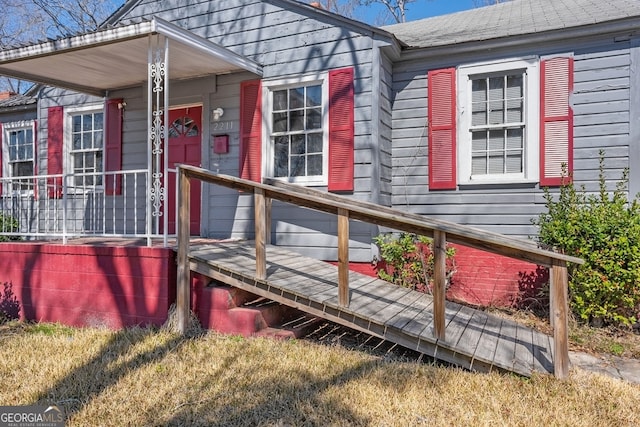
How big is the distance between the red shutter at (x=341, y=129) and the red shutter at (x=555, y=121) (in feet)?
7.68

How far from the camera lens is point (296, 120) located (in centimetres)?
633

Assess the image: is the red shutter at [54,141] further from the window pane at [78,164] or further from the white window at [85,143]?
the window pane at [78,164]

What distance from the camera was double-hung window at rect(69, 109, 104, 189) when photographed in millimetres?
7691

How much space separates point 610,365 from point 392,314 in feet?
6.02

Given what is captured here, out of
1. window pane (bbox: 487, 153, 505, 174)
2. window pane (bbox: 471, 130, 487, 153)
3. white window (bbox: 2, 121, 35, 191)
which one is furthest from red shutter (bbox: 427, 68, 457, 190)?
white window (bbox: 2, 121, 35, 191)

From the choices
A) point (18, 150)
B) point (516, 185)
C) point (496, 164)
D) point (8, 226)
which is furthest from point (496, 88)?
point (18, 150)

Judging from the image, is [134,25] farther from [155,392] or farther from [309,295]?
[155,392]

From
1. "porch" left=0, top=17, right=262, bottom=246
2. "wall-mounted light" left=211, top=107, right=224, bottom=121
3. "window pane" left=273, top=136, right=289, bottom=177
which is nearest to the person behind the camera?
"porch" left=0, top=17, right=262, bottom=246

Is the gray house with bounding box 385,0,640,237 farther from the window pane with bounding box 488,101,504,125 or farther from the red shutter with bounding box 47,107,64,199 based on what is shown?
the red shutter with bounding box 47,107,64,199

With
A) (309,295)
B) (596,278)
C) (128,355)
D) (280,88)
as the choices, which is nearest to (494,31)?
(280,88)

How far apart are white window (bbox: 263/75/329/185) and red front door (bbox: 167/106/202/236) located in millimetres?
1220

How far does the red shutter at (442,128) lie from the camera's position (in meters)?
6.00

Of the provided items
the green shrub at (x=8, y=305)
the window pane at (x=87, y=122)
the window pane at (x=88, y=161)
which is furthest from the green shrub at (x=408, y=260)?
the window pane at (x=87, y=122)

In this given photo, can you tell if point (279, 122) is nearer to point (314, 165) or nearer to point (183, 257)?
point (314, 165)
